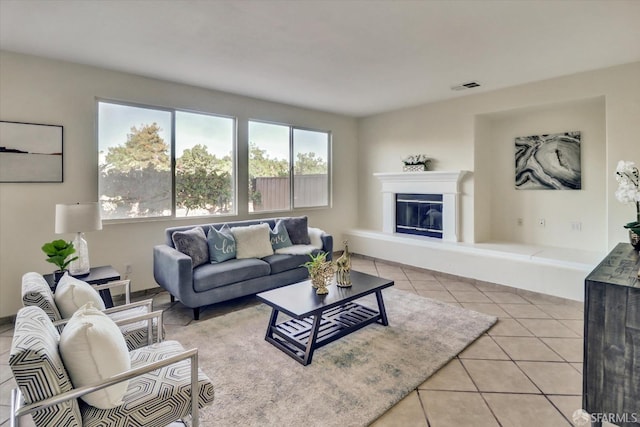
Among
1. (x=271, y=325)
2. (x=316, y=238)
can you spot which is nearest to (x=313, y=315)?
(x=271, y=325)

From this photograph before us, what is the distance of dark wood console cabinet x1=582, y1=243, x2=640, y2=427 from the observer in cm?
168

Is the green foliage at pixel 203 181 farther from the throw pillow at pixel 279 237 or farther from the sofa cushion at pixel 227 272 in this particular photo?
the sofa cushion at pixel 227 272

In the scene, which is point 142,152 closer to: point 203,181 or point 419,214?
point 203,181

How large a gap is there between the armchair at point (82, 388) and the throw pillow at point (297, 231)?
9.53ft

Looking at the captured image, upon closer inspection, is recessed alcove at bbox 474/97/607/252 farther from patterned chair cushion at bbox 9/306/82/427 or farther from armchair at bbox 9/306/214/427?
patterned chair cushion at bbox 9/306/82/427

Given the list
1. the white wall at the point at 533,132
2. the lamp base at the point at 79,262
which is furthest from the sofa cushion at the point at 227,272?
the white wall at the point at 533,132

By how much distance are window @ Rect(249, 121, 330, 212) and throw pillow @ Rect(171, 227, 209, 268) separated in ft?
4.42

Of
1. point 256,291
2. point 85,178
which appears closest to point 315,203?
point 256,291

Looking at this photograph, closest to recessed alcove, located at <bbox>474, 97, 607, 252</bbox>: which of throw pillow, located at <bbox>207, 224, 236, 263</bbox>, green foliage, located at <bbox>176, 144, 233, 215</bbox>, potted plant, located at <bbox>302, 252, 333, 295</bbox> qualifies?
potted plant, located at <bbox>302, 252, 333, 295</bbox>

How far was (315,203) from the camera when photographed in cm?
598

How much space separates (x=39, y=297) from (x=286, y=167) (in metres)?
4.08

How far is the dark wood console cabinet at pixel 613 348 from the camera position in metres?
1.68

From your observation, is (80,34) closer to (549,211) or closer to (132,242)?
(132,242)

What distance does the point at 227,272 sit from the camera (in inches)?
137
